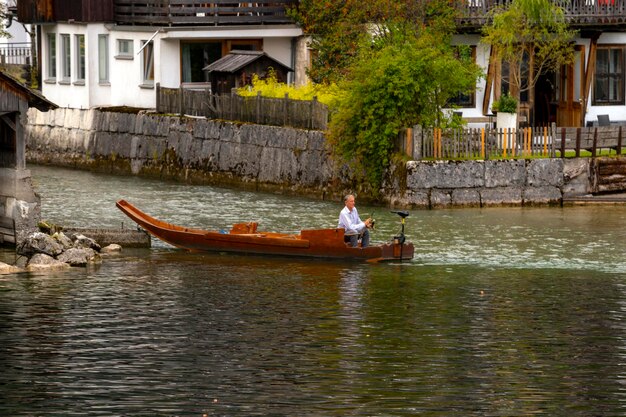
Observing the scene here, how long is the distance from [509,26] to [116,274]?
21782mm

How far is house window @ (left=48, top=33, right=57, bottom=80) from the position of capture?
2531 inches

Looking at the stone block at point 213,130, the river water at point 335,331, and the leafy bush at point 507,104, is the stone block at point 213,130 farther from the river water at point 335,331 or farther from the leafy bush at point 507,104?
the river water at point 335,331

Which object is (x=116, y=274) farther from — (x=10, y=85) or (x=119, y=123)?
(x=119, y=123)

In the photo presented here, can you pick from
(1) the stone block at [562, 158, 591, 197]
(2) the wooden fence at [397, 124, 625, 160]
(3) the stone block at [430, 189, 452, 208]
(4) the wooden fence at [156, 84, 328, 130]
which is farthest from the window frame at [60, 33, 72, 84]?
(1) the stone block at [562, 158, 591, 197]

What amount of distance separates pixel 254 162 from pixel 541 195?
9830 mm

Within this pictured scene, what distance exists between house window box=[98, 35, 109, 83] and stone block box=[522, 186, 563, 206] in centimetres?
2041

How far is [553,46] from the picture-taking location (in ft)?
174

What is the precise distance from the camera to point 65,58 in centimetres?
6375

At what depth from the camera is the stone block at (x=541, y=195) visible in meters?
47.3

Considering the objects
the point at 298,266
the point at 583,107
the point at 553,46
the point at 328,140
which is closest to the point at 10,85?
the point at 298,266

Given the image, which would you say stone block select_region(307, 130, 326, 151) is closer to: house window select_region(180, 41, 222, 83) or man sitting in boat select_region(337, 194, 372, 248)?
house window select_region(180, 41, 222, 83)

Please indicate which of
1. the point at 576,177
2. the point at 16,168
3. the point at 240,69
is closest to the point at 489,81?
the point at 576,177

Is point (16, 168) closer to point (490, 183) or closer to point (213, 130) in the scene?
point (490, 183)

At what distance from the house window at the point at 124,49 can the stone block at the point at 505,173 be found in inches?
739
